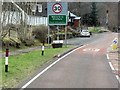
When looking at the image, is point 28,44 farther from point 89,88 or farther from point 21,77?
point 89,88

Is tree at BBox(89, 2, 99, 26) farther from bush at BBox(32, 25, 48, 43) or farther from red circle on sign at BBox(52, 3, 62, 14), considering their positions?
red circle on sign at BBox(52, 3, 62, 14)

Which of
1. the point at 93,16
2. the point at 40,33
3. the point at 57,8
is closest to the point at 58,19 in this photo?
the point at 57,8

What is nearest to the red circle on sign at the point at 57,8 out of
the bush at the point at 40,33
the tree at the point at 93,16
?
the bush at the point at 40,33

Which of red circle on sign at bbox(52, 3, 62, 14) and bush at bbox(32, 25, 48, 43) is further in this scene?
bush at bbox(32, 25, 48, 43)

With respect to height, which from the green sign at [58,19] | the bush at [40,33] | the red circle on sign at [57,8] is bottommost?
the bush at [40,33]

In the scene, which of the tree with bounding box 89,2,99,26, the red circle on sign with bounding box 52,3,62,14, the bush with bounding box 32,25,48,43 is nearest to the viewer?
the red circle on sign with bounding box 52,3,62,14

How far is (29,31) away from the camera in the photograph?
39.2m

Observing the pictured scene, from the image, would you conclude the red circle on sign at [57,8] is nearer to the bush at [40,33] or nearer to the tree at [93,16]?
the bush at [40,33]

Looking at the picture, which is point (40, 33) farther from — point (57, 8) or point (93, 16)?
point (93, 16)

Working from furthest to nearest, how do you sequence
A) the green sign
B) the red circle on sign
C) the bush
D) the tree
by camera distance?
1. the tree
2. the bush
3. the green sign
4. the red circle on sign

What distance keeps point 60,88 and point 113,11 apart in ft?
301

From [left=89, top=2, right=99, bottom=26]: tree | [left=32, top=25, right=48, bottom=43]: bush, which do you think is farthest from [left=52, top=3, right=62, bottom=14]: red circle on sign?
[left=89, top=2, right=99, bottom=26]: tree

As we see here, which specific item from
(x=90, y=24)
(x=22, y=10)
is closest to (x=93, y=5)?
(x=90, y=24)

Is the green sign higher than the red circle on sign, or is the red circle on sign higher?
the red circle on sign
